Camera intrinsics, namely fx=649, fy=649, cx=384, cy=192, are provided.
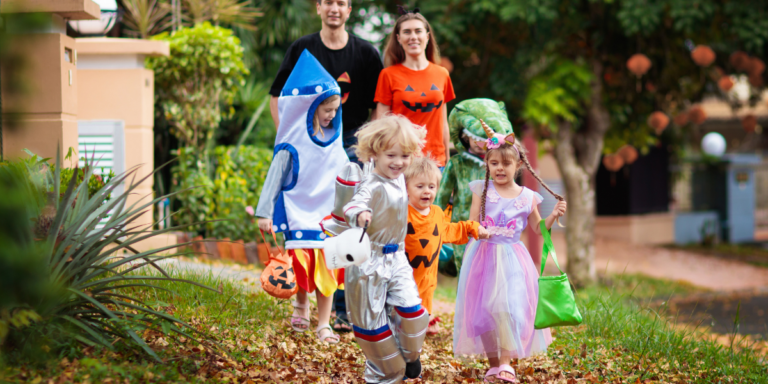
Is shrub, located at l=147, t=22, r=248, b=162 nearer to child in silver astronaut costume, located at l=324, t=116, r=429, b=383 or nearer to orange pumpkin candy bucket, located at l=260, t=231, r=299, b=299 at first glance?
orange pumpkin candy bucket, located at l=260, t=231, r=299, b=299

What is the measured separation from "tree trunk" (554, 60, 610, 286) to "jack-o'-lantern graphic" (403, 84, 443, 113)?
5.50 meters

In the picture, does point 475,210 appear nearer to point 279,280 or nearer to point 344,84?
point 279,280

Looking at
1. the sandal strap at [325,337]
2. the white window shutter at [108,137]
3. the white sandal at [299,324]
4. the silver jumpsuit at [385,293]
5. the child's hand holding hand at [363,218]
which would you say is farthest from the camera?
the white window shutter at [108,137]

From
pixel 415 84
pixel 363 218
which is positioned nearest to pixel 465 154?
pixel 415 84

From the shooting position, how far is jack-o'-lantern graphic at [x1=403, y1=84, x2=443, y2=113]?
400 centimetres

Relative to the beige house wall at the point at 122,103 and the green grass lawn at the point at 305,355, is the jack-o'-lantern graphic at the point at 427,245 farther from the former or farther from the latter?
the beige house wall at the point at 122,103

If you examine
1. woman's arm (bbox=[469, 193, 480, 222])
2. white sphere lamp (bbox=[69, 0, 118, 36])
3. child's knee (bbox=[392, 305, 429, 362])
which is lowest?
child's knee (bbox=[392, 305, 429, 362])

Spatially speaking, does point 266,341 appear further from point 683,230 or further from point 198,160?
point 683,230

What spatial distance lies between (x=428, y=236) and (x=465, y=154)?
89cm

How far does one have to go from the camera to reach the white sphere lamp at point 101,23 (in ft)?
19.5

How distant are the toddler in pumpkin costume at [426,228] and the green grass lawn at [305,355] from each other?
57 cm

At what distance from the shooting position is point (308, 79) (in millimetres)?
3717

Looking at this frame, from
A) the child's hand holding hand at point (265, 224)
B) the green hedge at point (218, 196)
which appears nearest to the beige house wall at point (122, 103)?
the green hedge at point (218, 196)

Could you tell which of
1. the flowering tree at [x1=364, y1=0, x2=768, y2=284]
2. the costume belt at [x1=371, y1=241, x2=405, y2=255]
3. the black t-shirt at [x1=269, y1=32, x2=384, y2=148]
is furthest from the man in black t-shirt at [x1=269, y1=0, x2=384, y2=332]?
the flowering tree at [x1=364, y1=0, x2=768, y2=284]
